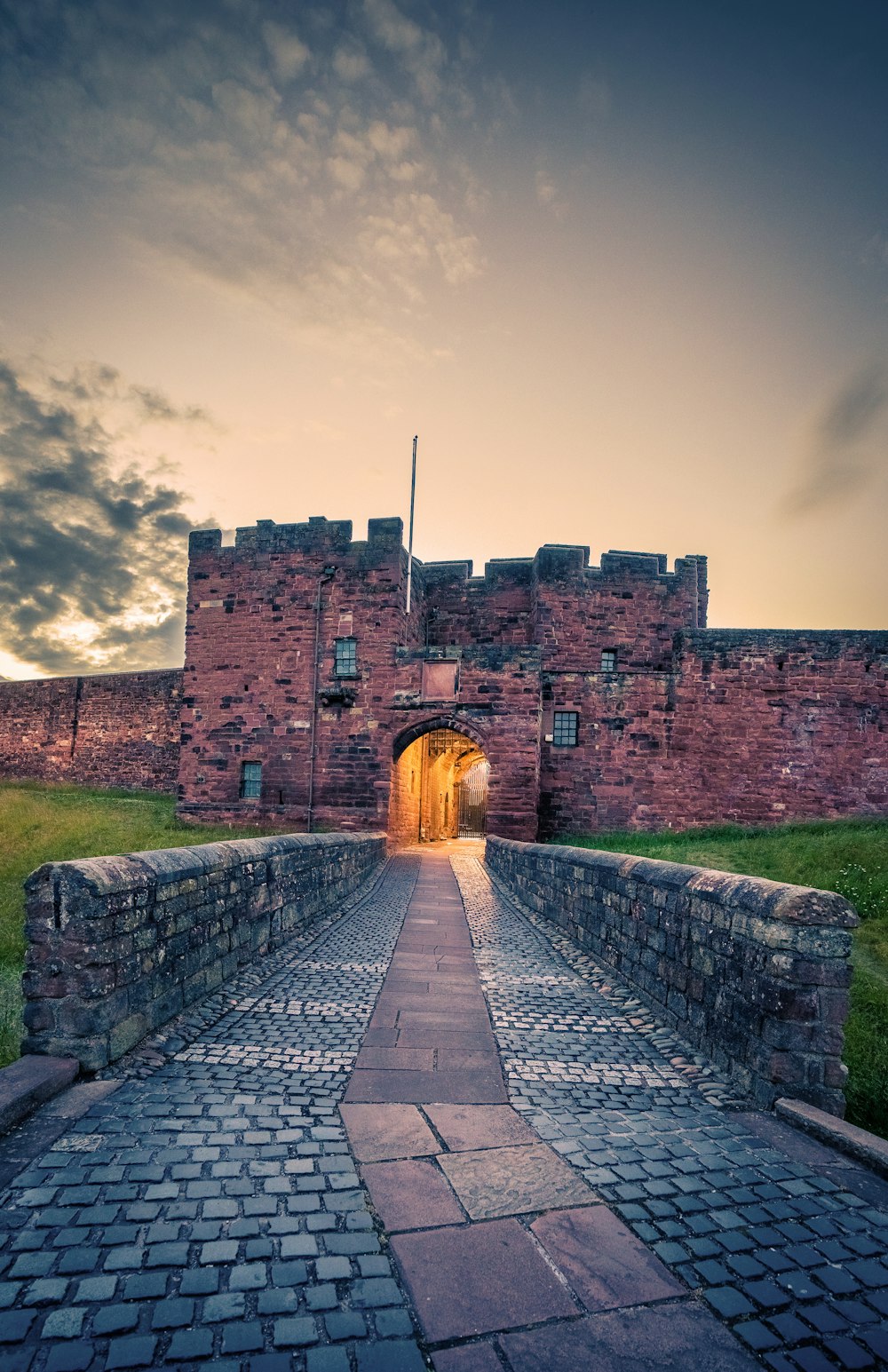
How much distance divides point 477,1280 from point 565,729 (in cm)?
1667

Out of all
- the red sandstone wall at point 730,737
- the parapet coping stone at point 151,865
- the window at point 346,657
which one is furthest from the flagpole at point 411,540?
the parapet coping stone at point 151,865

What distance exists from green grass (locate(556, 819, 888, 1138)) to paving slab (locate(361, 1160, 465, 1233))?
7.83ft

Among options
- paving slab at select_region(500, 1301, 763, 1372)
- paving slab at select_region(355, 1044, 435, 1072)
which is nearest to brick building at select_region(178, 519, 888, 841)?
paving slab at select_region(355, 1044, 435, 1072)

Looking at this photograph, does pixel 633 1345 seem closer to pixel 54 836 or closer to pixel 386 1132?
pixel 386 1132

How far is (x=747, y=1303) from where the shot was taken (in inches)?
75.1

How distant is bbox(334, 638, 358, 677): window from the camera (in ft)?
59.9

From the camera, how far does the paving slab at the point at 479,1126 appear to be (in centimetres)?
287

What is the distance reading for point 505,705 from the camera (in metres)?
17.1

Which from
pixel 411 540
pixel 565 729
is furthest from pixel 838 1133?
pixel 411 540

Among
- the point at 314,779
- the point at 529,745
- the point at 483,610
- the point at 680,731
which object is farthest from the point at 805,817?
the point at 314,779

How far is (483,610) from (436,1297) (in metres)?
20.5

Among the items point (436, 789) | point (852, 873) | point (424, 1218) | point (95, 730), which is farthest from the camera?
point (436, 789)

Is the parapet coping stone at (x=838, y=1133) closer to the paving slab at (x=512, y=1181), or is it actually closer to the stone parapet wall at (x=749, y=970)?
the stone parapet wall at (x=749, y=970)

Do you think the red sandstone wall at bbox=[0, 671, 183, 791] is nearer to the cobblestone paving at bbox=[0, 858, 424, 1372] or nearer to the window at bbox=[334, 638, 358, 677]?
the window at bbox=[334, 638, 358, 677]
